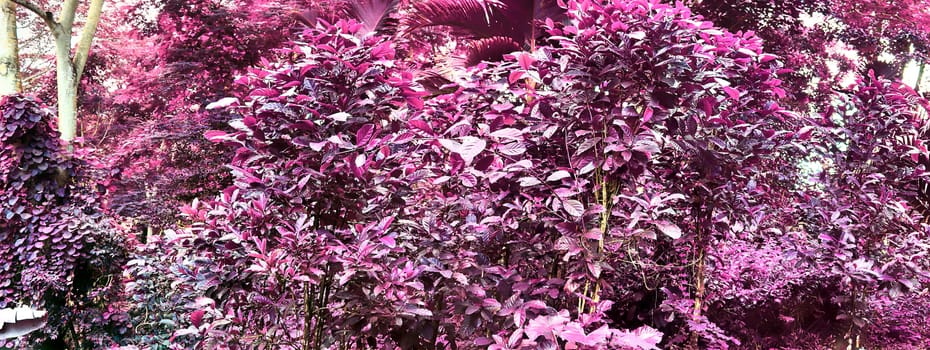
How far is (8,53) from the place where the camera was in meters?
5.29

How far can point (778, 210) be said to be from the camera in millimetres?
3352

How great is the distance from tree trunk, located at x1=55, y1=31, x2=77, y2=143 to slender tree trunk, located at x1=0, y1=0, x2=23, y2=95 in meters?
0.33

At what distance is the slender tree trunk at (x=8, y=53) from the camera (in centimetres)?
525

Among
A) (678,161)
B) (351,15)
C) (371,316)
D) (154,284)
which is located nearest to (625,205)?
(678,161)

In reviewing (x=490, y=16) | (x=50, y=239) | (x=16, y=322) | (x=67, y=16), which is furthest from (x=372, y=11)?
(x=16, y=322)

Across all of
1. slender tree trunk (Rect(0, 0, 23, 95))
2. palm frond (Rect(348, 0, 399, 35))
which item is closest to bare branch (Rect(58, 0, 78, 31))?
slender tree trunk (Rect(0, 0, 23, 95))

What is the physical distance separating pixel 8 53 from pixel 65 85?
20.1 inches

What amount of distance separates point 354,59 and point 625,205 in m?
1.01

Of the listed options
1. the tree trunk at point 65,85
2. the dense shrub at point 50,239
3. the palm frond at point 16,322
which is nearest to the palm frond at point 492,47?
the dense shrub at point 50,239

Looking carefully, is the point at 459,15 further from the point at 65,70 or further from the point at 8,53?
the point at 8,53

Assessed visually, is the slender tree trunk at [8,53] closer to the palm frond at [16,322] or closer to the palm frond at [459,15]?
the palm frond at [16,322]

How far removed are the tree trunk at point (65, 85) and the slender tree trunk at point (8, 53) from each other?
1.10 ft

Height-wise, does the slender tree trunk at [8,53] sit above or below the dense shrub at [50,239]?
above

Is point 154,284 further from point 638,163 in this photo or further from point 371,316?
point 638,163
